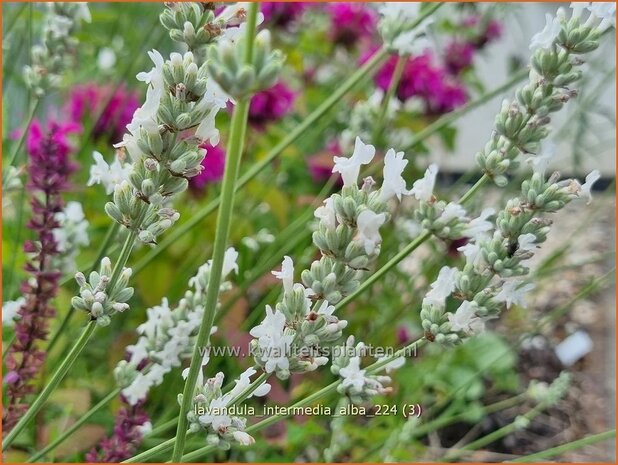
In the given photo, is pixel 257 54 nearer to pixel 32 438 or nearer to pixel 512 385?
pixel 32 438

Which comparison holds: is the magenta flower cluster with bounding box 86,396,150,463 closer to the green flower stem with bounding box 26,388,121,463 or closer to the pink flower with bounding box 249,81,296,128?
the green flower stem with bounding box 26,388,121,463

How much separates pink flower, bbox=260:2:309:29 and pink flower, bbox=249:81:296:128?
13cm

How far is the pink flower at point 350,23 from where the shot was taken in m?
1.22

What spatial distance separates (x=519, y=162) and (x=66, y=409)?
513mm

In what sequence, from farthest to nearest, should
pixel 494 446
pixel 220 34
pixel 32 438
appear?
pixel 494 446 < pixel 32 438 < pixel 220 34

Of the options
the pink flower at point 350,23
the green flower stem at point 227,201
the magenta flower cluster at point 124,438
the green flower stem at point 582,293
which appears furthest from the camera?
the pink flower at point 350,23

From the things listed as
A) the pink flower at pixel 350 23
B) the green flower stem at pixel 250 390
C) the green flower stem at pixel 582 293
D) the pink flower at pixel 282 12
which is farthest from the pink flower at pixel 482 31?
the green flower stem at pixel 250 390

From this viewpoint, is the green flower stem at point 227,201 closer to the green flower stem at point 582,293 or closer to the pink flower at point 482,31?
the green flower stem at point 582,293

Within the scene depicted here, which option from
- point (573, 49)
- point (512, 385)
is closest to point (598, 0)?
point (573, 49)

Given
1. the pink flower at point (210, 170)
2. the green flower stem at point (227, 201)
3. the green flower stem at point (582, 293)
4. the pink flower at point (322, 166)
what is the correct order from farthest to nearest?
1. the pink flower at point (322, 166)
2. the pink flower at point (210, 170)
3. the green flower stem at point (582, 293)
4. the green flower stem at point (227, 201)

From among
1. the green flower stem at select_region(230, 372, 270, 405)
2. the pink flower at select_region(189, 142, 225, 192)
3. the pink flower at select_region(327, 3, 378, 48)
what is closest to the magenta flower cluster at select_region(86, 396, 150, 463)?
the green flower stem at select_region(230, 372, 270, 405)

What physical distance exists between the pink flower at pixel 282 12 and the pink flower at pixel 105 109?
0.78 ft

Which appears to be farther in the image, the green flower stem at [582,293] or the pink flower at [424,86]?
the pink flower at [424,86]

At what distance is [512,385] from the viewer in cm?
114
